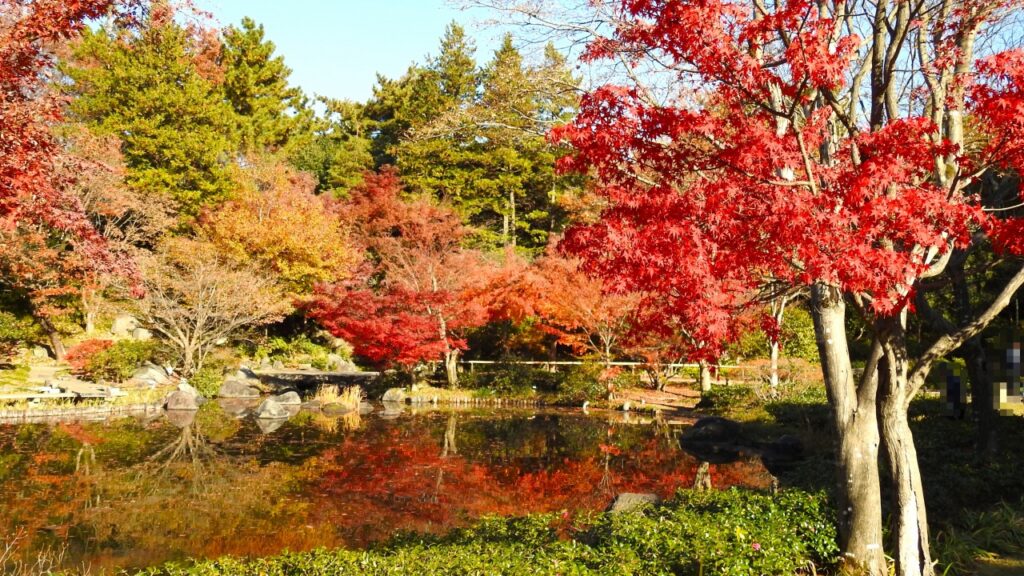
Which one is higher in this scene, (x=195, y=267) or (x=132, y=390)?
(x=195, y=267)

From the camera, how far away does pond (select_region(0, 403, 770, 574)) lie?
7727mm

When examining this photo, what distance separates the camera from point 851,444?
4.99 metres

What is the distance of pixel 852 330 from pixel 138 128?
80.7 feet

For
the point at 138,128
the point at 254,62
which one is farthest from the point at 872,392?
the point at 254,62

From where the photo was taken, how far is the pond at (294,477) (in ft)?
25.3

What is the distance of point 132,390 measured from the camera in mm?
18344

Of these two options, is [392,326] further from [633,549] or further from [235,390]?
[633,549]

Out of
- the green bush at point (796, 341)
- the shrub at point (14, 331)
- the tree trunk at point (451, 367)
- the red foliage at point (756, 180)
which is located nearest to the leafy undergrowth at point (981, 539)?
the red foliage at point (756, 180)

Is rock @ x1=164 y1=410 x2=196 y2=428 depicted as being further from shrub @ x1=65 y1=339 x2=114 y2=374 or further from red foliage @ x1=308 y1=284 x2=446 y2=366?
red foliage @ x1=308 y1=284 x2=446 y2=366

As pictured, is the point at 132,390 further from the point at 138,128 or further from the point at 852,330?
the point at 852,330

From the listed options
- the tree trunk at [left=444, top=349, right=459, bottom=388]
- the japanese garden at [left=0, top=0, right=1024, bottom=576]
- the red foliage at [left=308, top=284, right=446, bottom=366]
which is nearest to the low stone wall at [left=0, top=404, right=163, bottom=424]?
the japanese garden at [left=0, top=0, right=1024, bottom=576]

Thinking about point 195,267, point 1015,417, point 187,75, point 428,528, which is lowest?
point 428,528

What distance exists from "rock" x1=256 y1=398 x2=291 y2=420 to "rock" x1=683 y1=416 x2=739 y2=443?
9.87 metres

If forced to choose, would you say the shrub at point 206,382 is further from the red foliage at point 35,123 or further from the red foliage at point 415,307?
the red foliage at point 35,123
